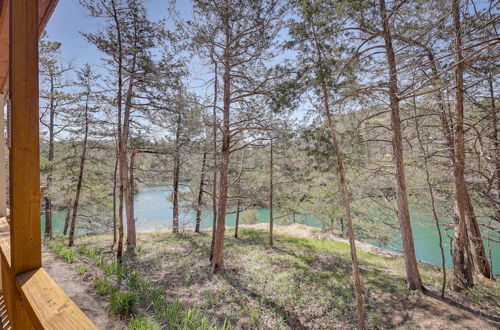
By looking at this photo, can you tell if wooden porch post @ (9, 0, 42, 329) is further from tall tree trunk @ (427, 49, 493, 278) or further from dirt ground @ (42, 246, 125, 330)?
tall tree trunk @ (427, 49, 493, 278)

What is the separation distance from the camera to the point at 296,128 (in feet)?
20.6

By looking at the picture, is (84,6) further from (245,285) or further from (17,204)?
(245,285)

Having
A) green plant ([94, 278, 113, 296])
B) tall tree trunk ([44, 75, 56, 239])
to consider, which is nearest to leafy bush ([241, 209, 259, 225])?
tall tree trunk ([44, 75, 56, 239])

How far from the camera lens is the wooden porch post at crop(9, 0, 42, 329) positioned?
108 cm

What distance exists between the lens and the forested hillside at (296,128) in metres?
4.78

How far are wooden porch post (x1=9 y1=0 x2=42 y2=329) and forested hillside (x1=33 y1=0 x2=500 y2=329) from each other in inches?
115

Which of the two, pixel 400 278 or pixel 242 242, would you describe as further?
pixel 242 242

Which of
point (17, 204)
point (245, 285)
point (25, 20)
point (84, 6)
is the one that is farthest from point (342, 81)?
point (84, 6)

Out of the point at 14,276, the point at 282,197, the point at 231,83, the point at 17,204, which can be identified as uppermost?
the point at 231,83

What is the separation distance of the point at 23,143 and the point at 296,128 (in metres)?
5.78

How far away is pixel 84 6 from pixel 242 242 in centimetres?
1118

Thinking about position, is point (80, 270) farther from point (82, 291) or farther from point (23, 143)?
point (23, 143)

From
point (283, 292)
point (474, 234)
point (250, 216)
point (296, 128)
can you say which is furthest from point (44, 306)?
point (250, 216)

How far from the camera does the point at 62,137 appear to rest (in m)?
10.1
